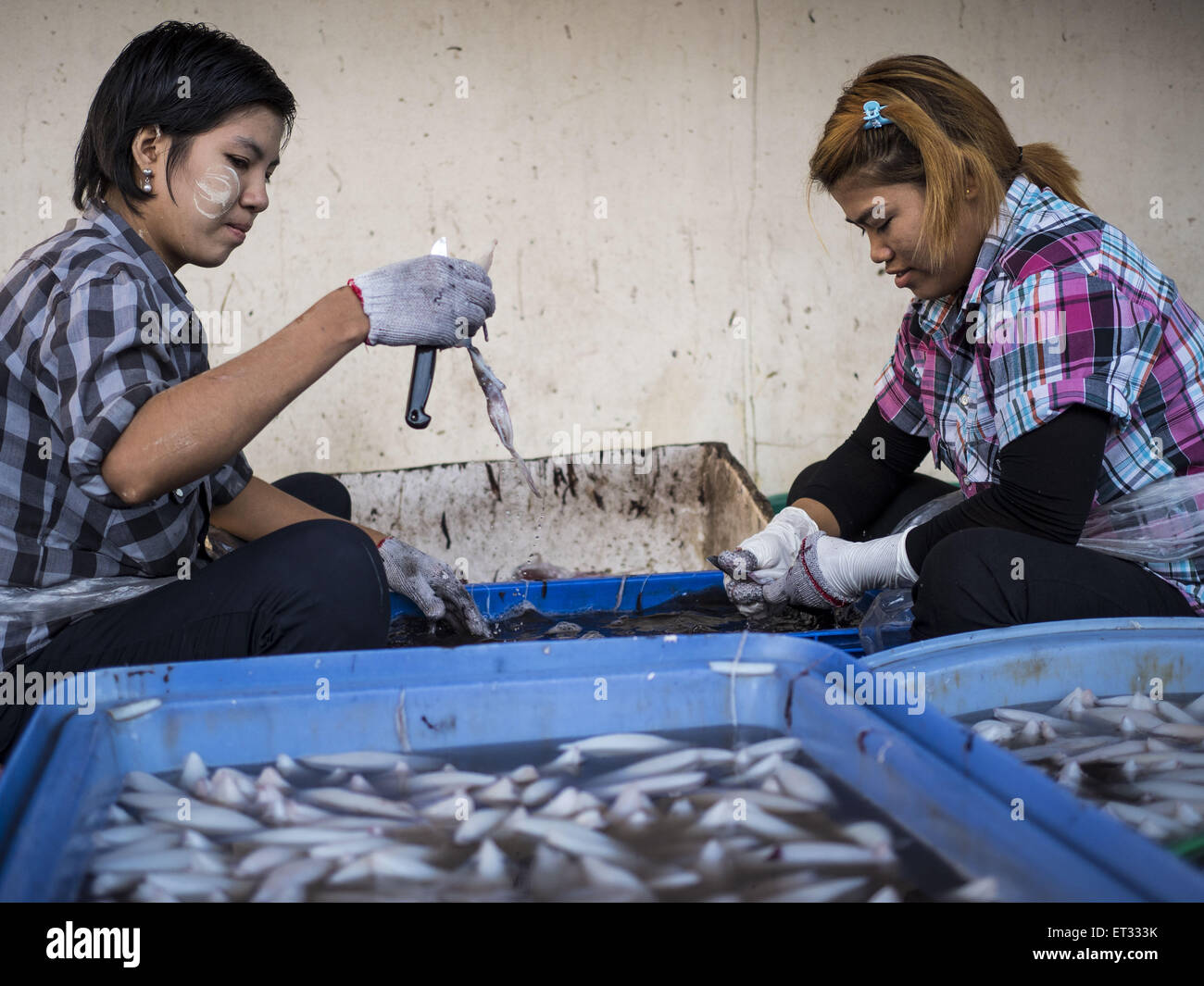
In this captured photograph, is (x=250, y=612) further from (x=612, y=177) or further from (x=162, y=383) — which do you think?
(x=612, y=177)

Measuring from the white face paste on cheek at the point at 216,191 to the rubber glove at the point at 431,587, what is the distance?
0.86 m

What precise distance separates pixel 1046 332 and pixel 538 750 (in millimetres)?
1211

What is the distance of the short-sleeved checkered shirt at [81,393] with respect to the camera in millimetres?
1588

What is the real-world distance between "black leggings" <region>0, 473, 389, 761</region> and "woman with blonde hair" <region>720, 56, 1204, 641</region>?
1.06 metres

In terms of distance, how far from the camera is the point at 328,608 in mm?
1808

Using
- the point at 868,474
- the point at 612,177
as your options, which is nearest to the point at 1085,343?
the point at 868,474

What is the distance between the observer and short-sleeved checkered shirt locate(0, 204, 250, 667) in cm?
159

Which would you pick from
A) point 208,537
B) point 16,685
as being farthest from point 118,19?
point 16,685

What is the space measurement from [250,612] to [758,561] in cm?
122

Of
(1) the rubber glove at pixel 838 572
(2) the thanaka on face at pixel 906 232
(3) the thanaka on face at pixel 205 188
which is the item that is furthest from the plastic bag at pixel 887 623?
(3) the thanaka on face at pixel 205 188

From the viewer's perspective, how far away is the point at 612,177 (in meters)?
3.95

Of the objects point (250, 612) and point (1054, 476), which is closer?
point (250, 612)
